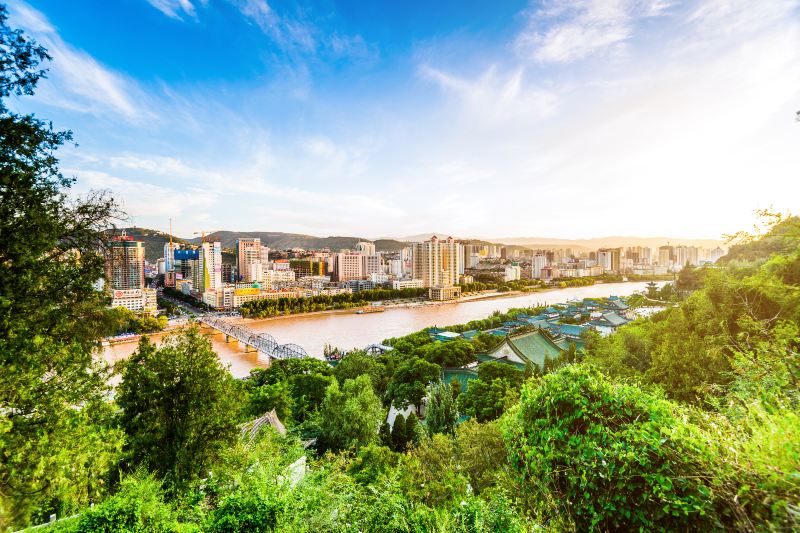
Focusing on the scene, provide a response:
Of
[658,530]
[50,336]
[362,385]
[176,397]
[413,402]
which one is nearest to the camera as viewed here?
[658,530]

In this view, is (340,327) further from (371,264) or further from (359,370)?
(371,264)

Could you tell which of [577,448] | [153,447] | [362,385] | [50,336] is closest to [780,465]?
[577,448]

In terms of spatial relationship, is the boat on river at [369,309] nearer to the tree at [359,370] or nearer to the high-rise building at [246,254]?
the tree at [359,370]

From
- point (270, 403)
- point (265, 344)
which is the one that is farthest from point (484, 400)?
point (265, 344)

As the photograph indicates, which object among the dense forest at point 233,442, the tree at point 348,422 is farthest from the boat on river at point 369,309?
the dense forest at point 233,442

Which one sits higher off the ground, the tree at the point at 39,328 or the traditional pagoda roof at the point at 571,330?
the tree at the point at 39,328

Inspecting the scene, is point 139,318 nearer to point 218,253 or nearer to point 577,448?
point 218,253

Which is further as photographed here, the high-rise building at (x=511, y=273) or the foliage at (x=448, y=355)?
the high-rise building at (x=511, y=273)
